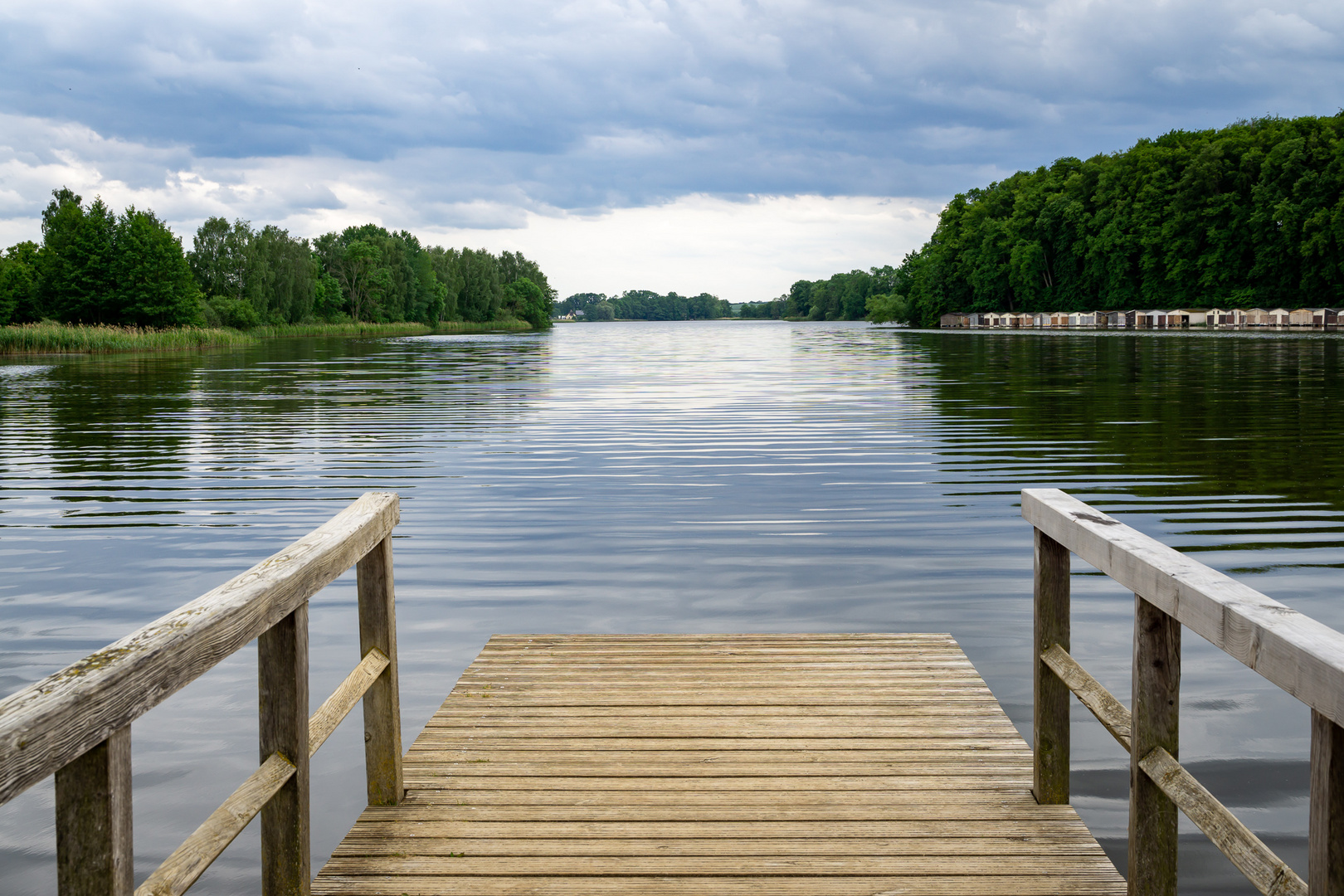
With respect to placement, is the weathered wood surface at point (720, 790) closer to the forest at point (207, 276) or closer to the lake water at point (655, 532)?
the lake water at point (655, 532)

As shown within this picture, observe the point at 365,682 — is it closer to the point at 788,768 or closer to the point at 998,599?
the point at 788,768

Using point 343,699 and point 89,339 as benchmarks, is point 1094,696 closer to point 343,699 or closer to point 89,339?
point 343,699

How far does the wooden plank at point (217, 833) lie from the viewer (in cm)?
214

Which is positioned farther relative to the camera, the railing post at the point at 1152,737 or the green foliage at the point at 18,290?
the green foliage at the point at 18,290

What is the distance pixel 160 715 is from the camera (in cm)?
547

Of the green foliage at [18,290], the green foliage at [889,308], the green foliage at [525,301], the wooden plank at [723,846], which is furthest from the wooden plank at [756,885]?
the green foliage at [525,301]

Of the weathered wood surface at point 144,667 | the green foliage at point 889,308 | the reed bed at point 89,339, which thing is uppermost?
the green foliage at point 889,308

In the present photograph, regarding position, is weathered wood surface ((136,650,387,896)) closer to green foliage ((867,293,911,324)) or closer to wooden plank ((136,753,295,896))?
wooden plank ((136,753,295,896))

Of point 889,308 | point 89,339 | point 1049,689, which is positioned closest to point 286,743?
point 1049,689

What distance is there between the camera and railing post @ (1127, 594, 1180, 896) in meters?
2.74

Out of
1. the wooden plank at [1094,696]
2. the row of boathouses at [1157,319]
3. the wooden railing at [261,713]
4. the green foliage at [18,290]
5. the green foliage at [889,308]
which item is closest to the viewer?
the wooden railing at [261,713]

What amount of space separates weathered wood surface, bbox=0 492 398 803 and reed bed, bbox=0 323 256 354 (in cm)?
5326

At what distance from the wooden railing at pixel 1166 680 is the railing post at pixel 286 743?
2.19 meters

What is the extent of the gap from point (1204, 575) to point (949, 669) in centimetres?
286
